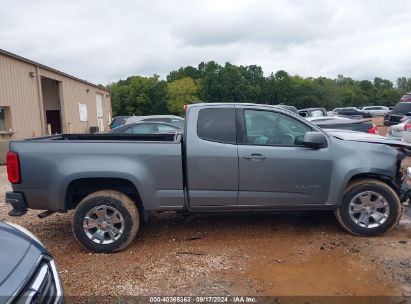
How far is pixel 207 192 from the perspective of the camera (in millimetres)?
4703

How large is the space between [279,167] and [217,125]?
37.6 inches

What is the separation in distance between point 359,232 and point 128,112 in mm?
75565

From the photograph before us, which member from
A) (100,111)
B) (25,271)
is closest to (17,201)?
(25,271)

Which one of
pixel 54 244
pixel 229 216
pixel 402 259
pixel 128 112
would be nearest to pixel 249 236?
pixel 229 216

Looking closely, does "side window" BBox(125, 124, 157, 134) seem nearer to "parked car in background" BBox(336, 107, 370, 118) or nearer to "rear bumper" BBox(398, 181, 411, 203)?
"rear bumper" BBox(398, 181, 411, 203)

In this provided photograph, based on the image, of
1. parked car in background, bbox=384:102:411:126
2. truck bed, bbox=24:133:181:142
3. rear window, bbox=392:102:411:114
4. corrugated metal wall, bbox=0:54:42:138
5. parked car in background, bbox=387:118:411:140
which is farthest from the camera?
rear window, bbox=392:102:411:114

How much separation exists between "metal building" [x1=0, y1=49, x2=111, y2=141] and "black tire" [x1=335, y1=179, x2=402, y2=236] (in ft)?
46.5

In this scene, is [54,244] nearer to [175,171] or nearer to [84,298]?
[84,298]

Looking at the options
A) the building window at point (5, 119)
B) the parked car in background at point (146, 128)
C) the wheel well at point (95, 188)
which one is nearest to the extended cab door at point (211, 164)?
the wheel well at point (95, 188)

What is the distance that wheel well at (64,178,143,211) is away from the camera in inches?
184

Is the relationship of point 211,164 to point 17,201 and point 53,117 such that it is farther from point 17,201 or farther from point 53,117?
point 53,117

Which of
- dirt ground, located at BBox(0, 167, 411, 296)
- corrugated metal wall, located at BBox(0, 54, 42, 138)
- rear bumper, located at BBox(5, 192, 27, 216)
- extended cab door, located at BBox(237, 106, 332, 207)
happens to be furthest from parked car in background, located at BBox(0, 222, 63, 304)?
corrugated metal wall, located at BBox(0, 54, 42, 138)

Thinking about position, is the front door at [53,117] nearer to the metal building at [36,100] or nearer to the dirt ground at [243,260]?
the metal building at [36,100]

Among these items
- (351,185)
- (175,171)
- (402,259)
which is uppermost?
(175,171)
